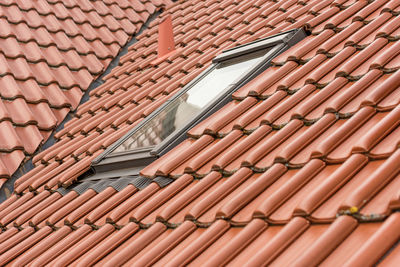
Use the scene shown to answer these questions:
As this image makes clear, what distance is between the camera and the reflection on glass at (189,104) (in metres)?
3.53

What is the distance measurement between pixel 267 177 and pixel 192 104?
4.65 feet

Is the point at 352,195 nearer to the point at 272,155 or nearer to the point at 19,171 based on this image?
the point at 272,155

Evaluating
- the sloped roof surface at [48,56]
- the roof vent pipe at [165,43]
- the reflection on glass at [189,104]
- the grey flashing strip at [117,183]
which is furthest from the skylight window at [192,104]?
the sloped roof surface at [48,56]

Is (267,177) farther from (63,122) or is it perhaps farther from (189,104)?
(63,122)

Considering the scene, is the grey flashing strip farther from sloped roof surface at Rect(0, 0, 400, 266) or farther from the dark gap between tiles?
the dark gap between tiles

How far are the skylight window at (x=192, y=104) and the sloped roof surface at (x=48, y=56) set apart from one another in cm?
127

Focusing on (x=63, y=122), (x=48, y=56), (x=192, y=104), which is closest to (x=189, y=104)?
(x=192, y=104)

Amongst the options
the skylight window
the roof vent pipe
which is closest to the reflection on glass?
the skylight window

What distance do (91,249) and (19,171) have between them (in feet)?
6.19

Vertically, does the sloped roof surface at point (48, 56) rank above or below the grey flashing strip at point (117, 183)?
above

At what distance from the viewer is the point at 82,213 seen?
3303 millimetres

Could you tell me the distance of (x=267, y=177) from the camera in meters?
2.33

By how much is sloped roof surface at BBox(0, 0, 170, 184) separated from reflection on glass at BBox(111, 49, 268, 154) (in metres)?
1.35

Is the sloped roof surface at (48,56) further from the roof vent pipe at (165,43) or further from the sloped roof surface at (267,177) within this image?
the roof vent pipe at (165,43)
